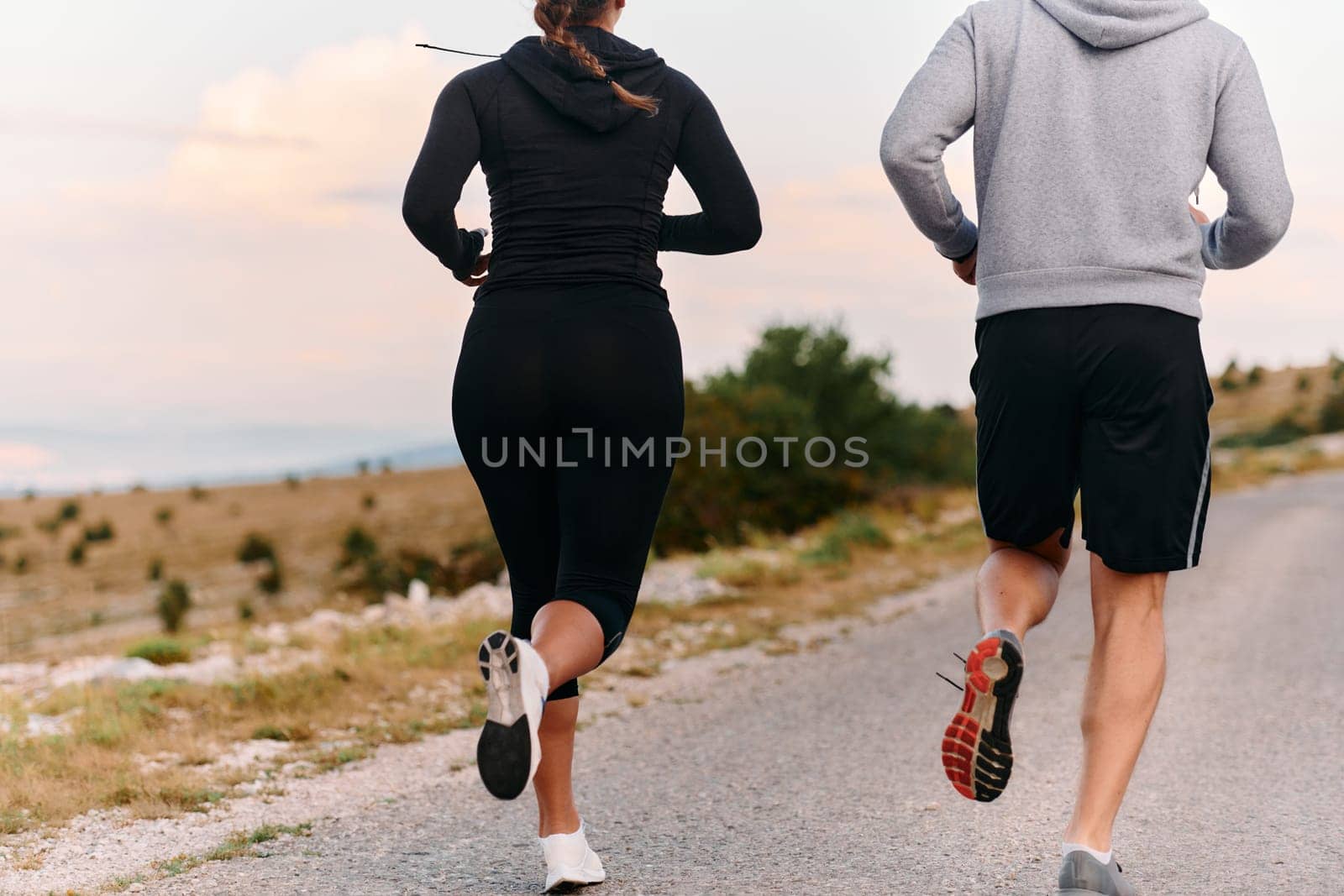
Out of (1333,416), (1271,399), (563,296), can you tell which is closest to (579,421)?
(563,296)

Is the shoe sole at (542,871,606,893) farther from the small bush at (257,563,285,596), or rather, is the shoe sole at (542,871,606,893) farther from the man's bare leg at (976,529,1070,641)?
the small bush at (257,563,285,596)

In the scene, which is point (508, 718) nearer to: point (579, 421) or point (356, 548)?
point (579, 421)

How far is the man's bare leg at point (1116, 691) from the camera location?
292 cm

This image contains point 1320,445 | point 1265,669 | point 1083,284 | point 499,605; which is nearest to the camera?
point 1083,284

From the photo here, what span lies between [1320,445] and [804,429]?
29.6 meters

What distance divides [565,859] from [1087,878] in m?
1.31

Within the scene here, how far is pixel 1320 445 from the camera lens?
147ft

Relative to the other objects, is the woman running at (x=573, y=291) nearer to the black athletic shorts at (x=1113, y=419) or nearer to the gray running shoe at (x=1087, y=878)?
the black athletic shorts at (x=1113, y=419)

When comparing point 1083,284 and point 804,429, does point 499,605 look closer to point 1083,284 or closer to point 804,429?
point 1083,284

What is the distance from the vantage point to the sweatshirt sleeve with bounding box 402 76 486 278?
3004 mm

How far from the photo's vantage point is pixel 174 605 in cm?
2309

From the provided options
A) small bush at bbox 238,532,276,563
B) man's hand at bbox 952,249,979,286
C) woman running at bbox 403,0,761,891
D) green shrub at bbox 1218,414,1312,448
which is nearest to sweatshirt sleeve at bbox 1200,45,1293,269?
man's hand at bbox 952,249,979,286

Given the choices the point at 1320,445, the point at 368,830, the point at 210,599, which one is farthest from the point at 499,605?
the point at 1320,445

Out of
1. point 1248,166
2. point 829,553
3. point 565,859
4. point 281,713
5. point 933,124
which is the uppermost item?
point 933,124
